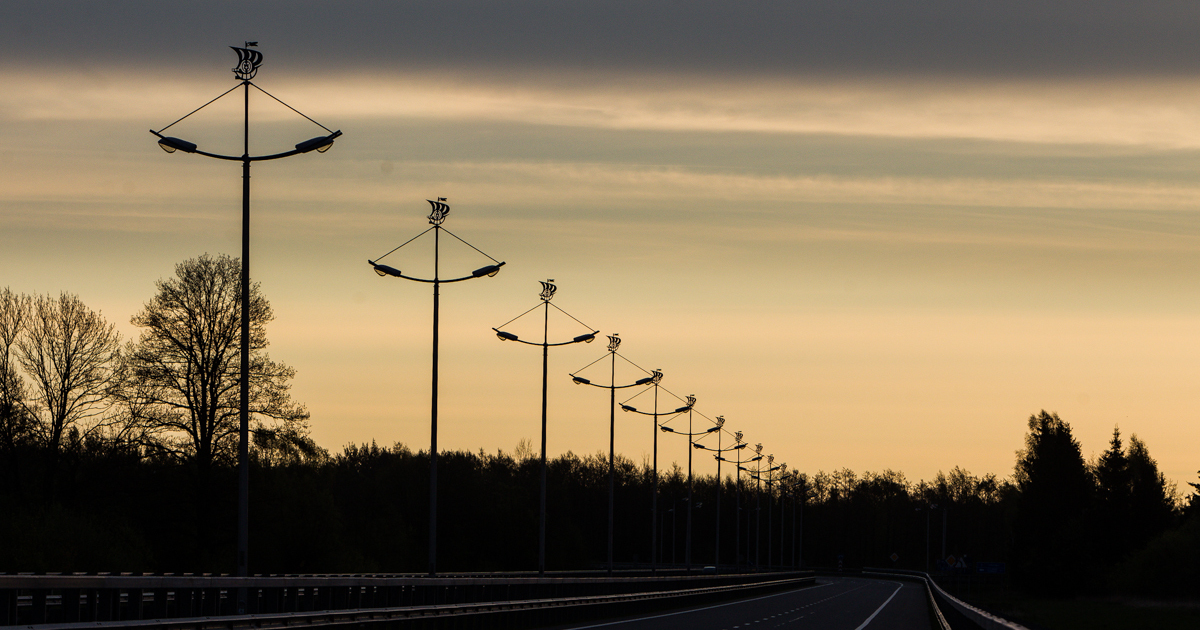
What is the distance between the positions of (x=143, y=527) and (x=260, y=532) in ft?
21.5

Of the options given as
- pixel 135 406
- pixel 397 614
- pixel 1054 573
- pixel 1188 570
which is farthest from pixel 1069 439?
pixel 397 614

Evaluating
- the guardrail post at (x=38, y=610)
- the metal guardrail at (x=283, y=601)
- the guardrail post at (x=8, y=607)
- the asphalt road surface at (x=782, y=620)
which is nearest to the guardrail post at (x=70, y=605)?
the metal guardrail at (x=283, y=601)

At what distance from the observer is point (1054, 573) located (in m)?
106

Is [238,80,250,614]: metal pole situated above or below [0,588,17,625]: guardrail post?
above

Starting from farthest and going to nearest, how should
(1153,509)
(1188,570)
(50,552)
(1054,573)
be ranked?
(1153,509) < (1054,573) < (1188,570) < (50,552)

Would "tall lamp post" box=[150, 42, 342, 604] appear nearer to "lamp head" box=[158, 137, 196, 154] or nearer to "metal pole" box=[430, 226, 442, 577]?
"lamp head" box=[158, 137, 196, 154]

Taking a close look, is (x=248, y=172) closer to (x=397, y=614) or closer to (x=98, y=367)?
(x=397, y=614)

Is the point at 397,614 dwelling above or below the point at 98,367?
below

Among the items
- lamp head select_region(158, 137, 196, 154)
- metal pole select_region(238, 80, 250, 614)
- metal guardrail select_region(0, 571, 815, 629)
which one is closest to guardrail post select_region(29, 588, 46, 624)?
metal guardrail select_region(0, 571, 815, 629)

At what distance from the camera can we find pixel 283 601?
27625 mm

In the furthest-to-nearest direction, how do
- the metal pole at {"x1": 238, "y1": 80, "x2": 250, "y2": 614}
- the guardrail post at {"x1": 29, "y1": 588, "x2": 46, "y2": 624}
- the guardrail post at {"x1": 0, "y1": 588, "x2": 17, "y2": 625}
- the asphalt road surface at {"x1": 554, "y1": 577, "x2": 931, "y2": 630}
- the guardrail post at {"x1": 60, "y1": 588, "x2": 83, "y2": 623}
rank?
the asphalt road surface at {"x1": 554, "y1": 577, "x2": 931, "y2": 630}, the metal pole at {"x1": 238, "y1": 80, "x2": 250, "y2": 614}, the guardrail post at {"x1": 60, "y1": 588, "x2": 83, "y2": 623}, the guardrail post at {"x1": 29, "y1": 588, "x2": 46, "y2": 624}, the guardrail post at {"x1": 0, "y1": 588, "x2": 17, "y2": 625}

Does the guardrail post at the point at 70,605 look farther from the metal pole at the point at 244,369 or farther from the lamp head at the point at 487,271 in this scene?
the lamp head at the point at 487,271

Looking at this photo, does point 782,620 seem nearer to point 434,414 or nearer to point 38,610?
point 434,414

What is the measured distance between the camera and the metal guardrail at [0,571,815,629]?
69.7 feet
